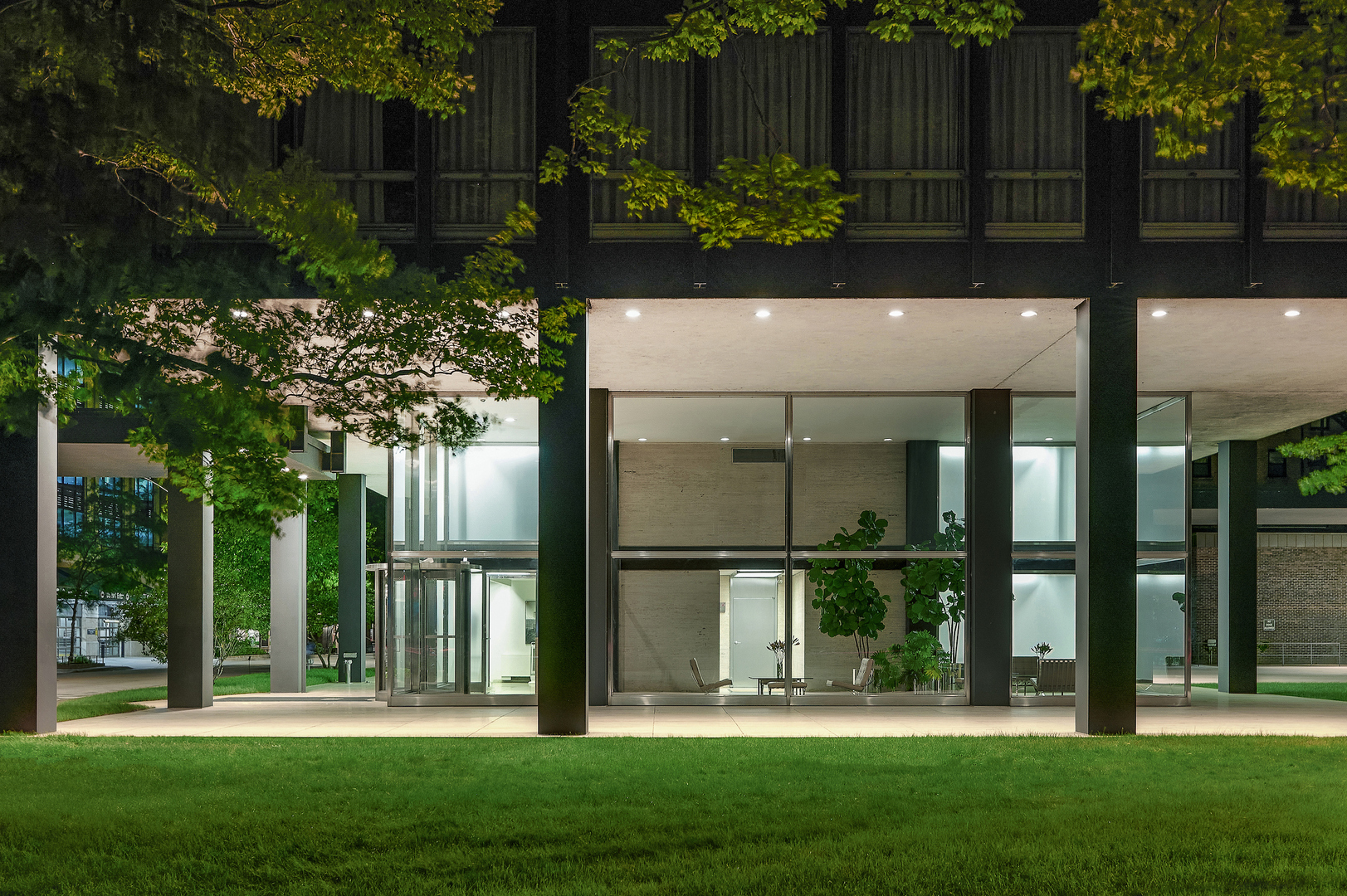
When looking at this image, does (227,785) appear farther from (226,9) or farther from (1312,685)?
(1312,685)

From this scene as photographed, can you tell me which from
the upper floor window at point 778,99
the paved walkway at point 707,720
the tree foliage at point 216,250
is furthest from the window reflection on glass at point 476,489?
the upper floor window at point 778,99

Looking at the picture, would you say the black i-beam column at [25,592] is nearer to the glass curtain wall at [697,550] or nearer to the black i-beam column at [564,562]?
the black i-beam column at [564,562]

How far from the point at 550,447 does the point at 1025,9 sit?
745 centimetres

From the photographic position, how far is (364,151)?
13.8m

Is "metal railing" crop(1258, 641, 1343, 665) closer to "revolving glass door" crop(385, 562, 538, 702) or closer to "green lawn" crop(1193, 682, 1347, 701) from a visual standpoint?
"green lawn" crop(1193, 682, 1347, 701)

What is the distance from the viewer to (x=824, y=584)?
60.3 feet

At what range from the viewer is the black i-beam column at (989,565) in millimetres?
18406

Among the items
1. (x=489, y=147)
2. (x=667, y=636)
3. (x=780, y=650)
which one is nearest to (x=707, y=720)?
(x=667, y=636)

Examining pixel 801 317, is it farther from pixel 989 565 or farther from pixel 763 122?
pixel 989 565

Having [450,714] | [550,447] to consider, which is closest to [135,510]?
[450,714]

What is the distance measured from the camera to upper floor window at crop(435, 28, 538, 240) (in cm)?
1360

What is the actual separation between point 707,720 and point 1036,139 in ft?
27.7

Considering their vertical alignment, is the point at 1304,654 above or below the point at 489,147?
below

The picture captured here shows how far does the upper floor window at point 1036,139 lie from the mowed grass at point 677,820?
5.91m
